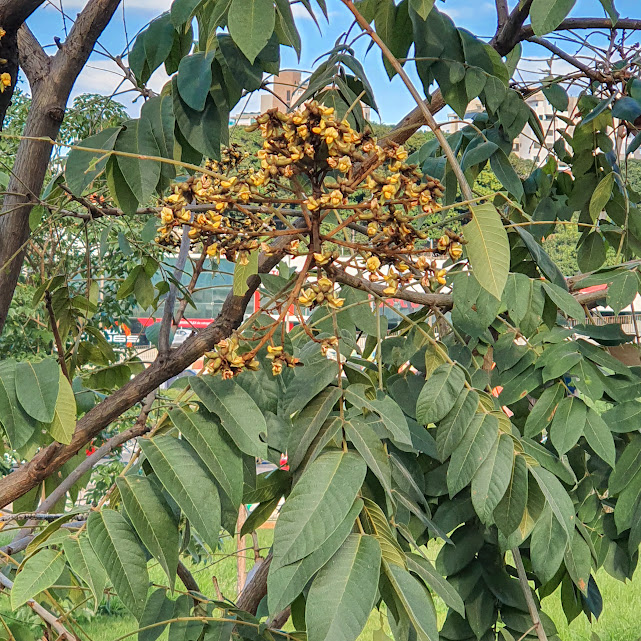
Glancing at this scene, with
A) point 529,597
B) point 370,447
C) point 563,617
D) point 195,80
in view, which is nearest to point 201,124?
point 195,80

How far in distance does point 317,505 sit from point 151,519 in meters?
0.16

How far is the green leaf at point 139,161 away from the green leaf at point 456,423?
0.39 meters

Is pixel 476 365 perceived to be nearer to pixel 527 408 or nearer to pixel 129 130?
pixel 527 408

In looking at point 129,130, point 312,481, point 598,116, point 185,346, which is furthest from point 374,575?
point 598,116

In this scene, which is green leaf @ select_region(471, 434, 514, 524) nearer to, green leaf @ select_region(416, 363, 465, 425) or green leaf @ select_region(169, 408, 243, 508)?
green leaf @ select_region(416, 363, 465, 425)

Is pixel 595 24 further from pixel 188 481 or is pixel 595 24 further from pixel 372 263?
pixel 188 481

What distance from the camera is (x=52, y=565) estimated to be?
0.60 metres

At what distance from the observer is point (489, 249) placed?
0.63 metres

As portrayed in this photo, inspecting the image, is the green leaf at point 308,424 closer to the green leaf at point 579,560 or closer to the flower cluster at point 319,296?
the flower cluster at point 319,296

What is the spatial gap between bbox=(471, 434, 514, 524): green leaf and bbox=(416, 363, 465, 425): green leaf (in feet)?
0.20

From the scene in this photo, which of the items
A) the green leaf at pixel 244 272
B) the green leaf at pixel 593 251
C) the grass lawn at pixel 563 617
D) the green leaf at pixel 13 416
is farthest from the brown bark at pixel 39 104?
the grass lawn at pixel 563 617

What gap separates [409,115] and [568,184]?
65 cm

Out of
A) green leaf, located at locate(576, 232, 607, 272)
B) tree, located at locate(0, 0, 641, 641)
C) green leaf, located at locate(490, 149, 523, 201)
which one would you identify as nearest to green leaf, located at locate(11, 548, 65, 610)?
tree, located at locate(0, 0, 641, 641)

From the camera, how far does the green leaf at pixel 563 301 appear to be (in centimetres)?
81
